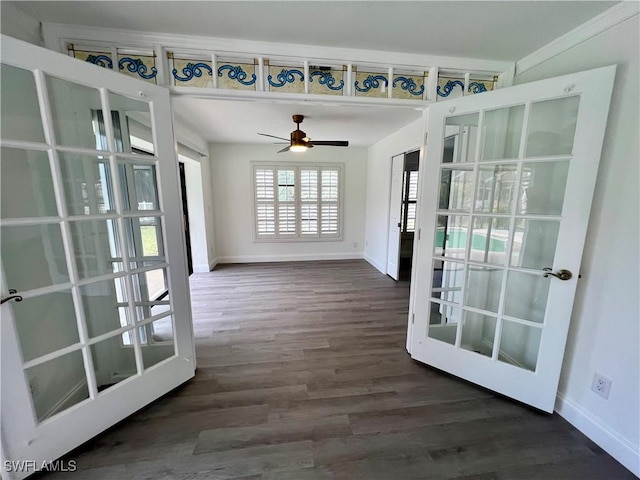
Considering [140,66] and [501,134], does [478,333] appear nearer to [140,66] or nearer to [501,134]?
[501,134]

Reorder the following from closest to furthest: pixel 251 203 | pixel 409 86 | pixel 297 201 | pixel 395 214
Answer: pixel 409 86
pixel 395 214
pixel 251 203
pixel 297 201

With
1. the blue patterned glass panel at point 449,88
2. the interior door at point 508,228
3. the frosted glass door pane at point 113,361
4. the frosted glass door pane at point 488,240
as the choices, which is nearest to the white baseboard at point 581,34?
the interior door at point 508,228

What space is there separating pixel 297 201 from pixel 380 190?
1.70 m

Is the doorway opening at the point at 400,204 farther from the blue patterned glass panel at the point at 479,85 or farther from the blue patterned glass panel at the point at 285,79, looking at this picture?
the blue patterned glass panel at the point at 285,79

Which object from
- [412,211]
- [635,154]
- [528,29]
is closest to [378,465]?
[635,154]

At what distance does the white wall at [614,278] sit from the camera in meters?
1.36

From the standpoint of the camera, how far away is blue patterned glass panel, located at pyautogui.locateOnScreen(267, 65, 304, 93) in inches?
72.1

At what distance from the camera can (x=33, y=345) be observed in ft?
4.45

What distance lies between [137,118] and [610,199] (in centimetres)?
285

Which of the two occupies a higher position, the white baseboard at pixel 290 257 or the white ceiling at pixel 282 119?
the white ceiling at pixel 282 119

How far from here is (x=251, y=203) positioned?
17.4ft

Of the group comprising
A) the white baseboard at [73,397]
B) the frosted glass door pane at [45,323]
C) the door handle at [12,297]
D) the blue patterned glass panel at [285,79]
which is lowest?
the white baseboard at [73,397]

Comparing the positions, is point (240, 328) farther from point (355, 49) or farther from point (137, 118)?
point (355, 49)

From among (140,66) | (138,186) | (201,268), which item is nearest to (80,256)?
(138,186)
